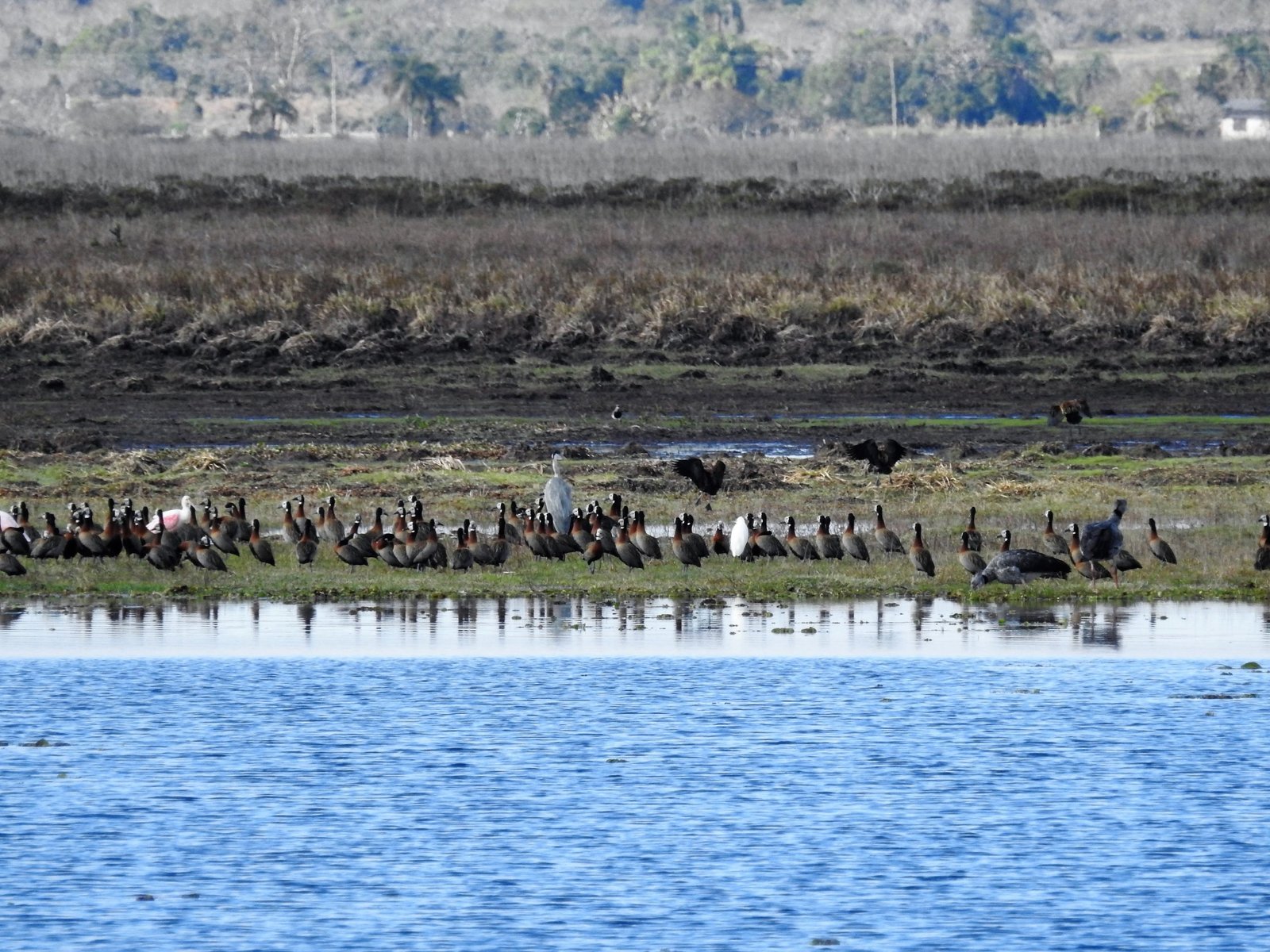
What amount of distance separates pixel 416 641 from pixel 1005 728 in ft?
18.1

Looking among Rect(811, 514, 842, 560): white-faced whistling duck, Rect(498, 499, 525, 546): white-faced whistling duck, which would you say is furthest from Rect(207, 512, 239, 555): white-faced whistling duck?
Rect(811, 514, 842, 560): white-faced whistling duck

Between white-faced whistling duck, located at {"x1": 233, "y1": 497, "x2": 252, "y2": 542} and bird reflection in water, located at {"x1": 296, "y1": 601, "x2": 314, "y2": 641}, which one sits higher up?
white-faced whistling duck, located at {"x1": 233, "y1": 497, "x2": 252, "y2": 542}

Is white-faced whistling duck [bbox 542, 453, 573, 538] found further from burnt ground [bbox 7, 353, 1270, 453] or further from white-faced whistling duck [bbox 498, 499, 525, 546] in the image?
burnt ground [bbox 7, 353, 1270, 453]

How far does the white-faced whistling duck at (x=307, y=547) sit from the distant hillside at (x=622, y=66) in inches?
3713

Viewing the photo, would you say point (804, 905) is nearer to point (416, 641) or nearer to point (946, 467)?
point (416, 641)

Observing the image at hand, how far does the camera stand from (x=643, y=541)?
22.2m

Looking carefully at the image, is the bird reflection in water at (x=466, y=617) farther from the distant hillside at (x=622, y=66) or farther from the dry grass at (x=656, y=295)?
the distant hillside at (x=622, y=66)

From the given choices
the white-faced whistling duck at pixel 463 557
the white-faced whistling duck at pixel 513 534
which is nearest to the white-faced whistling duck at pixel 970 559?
the white-faced whistling duck at pixel 513 534

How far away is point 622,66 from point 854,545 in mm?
121641

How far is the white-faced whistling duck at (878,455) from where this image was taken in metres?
28.8

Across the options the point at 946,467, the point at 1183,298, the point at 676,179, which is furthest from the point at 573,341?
the point at 676,179

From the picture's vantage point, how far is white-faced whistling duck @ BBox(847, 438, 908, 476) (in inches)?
1134

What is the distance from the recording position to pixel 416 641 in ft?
64.5

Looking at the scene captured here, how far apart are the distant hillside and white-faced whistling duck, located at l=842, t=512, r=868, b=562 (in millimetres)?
94515
